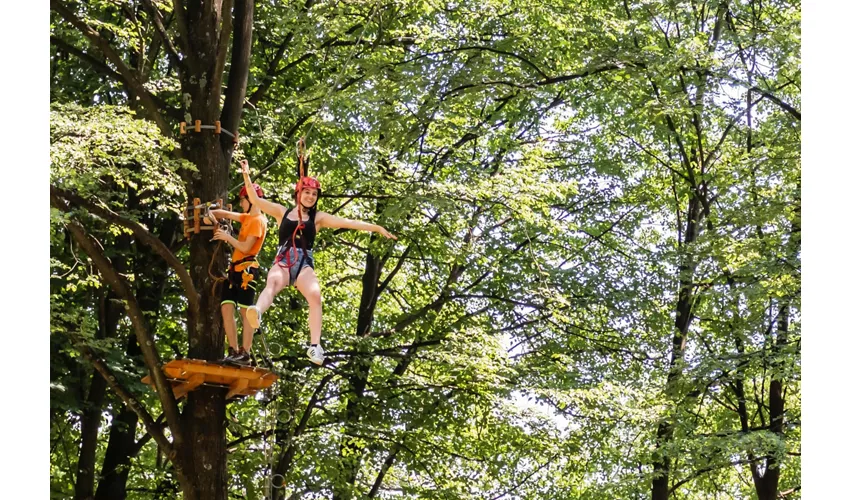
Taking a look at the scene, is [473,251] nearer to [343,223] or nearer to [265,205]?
[265,205]

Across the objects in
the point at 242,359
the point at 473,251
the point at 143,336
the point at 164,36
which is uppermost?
the point at 164,36

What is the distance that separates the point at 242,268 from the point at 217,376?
817 millimetres

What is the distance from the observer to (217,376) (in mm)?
8047

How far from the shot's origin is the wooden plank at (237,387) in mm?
8117

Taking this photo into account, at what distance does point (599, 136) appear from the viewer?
48.8 ft

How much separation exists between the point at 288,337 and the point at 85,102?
339 centimetres

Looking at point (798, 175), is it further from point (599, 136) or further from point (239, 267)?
point (239, 267)

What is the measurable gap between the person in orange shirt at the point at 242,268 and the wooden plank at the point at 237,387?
0.18 metres

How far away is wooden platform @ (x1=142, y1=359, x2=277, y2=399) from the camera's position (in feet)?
25.8

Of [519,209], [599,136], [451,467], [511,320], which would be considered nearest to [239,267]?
[519,209]

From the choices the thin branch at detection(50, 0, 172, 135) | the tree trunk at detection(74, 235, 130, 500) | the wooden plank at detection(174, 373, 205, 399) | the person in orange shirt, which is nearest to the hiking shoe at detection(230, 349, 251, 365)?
the person in orange shirt

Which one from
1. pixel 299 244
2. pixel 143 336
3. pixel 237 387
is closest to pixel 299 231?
pixel 299 244

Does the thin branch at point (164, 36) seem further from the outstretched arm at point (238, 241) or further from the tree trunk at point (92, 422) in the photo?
the tree trunk at point (92, 422)

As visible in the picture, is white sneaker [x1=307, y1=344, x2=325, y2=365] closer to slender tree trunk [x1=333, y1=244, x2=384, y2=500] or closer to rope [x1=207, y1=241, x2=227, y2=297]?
rope [x1=207, y1=241, x2=227, y2=297]
